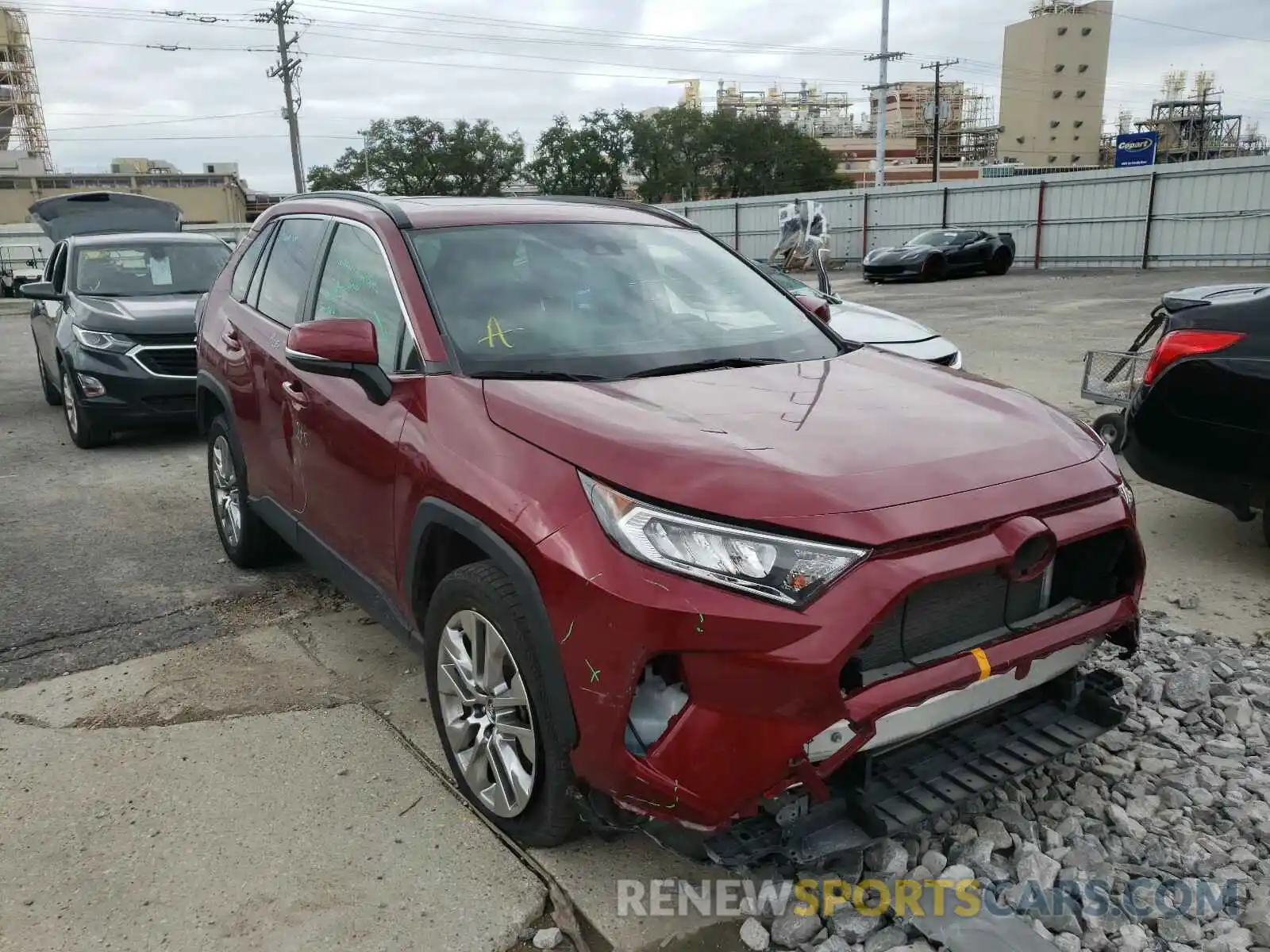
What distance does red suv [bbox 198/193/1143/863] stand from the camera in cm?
216

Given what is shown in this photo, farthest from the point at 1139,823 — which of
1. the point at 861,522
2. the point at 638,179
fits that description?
the point at 638,179

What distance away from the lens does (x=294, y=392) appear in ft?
12.3

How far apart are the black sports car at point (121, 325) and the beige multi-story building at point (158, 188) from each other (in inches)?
2259

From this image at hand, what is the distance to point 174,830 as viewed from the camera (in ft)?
9.50

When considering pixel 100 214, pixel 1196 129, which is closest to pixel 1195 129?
pixel 1196 129

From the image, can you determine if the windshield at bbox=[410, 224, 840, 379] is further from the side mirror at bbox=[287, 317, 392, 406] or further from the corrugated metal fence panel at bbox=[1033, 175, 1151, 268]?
the corrugated metal fence panel at bbox=[1033, 175, 1151, 268]

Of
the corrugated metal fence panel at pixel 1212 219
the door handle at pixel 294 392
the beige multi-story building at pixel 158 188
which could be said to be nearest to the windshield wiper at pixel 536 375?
the door handle at pixel 294 392

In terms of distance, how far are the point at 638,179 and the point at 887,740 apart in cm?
7502

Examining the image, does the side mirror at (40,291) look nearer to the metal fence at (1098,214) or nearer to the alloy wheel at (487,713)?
the alloy wheel at (487,713)

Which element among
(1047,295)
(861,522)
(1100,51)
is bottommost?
(1047,295)

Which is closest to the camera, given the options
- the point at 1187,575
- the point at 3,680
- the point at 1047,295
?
the point at 3,680

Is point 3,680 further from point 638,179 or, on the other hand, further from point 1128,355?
point 638,179

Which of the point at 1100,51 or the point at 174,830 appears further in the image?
the point at 1100,51

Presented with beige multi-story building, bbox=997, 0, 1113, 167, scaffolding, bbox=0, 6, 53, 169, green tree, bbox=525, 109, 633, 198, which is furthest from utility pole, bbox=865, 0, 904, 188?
scaffolding, bbox=0, 6, 53, 169
